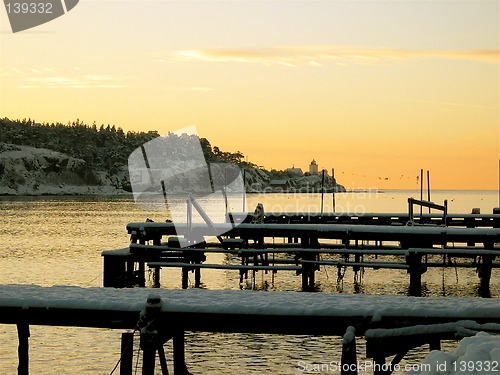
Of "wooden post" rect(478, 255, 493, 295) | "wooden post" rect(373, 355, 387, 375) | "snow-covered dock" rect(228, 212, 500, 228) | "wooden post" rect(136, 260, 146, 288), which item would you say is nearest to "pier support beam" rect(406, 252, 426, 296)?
"wooden post" rect(478, 255, 493, 295)

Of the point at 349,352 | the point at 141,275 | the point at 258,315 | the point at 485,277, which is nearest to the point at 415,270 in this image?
the point at 485,277

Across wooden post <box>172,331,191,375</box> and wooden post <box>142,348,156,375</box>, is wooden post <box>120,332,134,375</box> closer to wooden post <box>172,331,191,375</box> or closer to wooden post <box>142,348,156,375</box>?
wooden post <box>142,348,156,375</box>

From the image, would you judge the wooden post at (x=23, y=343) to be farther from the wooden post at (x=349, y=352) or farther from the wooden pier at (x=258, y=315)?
the wooden post at (x=349, y=352)

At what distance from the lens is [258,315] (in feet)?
32.5

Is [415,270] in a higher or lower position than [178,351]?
higher

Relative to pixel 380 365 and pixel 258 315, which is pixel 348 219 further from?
pixel 380 365

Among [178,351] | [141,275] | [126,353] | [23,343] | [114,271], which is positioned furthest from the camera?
[141,275]

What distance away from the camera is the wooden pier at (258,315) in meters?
8.62

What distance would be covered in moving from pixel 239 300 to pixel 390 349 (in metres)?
2.63

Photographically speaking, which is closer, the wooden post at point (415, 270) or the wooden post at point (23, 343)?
the wooden post at point (23, 343)

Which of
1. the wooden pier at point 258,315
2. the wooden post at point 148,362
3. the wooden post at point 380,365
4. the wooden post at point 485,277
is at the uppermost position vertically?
the wooden pier at point 258,315

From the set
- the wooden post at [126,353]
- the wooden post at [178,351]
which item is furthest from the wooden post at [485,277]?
the wooden post at [126,353]

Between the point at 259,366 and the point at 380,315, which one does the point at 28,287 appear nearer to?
the point at 259,366

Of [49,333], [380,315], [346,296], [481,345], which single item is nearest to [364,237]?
[49,333]
